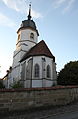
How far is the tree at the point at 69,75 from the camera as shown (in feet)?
78.7

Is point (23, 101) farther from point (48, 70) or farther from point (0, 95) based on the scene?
point (48, 70)

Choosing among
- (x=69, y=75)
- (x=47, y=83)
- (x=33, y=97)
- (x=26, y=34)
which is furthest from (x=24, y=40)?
(x=33, y=97)

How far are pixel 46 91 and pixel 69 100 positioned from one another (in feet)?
8.40

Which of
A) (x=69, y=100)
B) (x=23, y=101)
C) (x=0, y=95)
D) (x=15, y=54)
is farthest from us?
(x=15, y=54)

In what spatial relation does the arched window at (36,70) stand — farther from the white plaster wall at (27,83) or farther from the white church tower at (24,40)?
the white church tower at (24,40)

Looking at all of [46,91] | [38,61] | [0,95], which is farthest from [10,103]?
[38,61]

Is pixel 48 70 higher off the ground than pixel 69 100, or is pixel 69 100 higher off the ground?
pixel 48 70

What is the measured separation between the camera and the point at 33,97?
9.81 meters

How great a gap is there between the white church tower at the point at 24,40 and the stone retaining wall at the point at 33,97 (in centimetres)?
1874

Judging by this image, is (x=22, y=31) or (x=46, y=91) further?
(x=22, y=31)

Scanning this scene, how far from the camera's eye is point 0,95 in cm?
880

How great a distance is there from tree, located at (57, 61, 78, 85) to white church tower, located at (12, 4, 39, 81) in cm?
892

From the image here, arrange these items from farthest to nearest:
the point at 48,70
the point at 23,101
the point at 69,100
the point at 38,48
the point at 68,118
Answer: the point at 38,48 → the point at 48,70 → the point at 69,100 → the point at 23,101 → the point at 68,118

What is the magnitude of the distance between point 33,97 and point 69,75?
15.8 meters
